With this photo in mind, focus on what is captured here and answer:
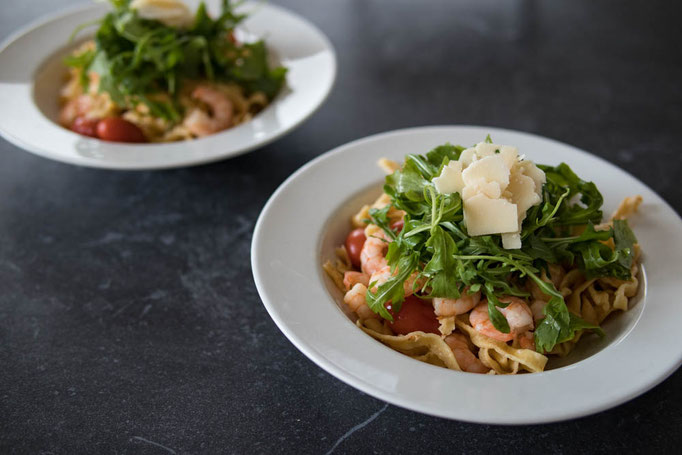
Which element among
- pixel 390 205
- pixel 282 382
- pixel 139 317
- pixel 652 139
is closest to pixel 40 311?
pixel 139 317

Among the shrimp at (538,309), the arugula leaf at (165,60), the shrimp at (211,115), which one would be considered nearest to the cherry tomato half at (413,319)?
the shrimp at (538,309)

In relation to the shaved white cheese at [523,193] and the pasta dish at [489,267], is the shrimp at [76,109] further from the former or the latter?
the shaved white cheese at [523,193]

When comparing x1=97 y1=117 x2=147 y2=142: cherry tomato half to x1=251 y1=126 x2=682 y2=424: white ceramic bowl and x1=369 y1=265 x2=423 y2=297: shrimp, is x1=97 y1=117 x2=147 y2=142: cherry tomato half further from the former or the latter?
x1=369 y1=265 x2=423 y2=297: shrimp

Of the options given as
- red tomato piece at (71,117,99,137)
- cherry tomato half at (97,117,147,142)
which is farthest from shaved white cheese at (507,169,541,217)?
red tomato piece at (71,117,99,137)

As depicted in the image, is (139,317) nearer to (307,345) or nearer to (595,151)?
(307,345)

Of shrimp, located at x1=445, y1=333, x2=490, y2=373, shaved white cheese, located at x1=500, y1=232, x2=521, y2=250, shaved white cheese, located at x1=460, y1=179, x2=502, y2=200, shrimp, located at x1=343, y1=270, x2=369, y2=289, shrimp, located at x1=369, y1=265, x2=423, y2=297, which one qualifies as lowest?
shrimp, located at x1=445, y1=333, x2=490, y2=373

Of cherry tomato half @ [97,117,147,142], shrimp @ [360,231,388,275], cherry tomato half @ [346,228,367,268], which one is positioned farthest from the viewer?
cherry tomato half @ [97,117,147,142]

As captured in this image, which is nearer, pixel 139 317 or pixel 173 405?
pixel 173 405
